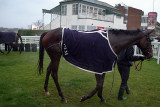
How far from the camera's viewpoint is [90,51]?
3568 millimetres

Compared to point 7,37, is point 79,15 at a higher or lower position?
higher

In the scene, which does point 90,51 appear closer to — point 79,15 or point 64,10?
point 79,15

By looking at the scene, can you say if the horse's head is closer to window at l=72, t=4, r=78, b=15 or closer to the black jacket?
the black jacket

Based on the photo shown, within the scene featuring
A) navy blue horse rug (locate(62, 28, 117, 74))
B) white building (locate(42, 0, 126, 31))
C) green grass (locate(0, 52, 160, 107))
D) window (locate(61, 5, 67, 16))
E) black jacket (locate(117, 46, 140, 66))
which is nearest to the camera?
navy blue horse rug (locate(62, 28, 117, 74))

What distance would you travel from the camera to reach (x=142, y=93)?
4.50m

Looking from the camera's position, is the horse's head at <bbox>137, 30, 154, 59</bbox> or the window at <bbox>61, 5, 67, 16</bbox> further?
the window at <bbox>61, 5, 67, 16</bbox>

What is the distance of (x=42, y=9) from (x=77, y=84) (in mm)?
24679

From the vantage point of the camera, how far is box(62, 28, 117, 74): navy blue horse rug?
3.51m

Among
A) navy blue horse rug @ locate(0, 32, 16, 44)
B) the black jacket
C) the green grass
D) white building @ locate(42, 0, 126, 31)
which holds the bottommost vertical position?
the green grass

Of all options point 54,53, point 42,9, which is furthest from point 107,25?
point 54,53

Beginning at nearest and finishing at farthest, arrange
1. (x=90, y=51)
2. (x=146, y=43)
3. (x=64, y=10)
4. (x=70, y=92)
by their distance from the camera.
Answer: (x=90, y=51)
(x=146, y=43)
(x=70, y=92)
(x=64, y=10)

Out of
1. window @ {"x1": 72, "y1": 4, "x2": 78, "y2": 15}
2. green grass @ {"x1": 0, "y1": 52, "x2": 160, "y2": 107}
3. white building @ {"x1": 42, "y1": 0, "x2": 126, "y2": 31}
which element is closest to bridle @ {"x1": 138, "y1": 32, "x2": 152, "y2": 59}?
green grass @ {"x1": 0, "y1": 52, "x2": 160, "y2": 107}

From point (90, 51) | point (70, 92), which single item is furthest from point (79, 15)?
point (90, 51)

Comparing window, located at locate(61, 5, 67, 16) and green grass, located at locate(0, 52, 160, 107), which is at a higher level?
window, located at locate(61, 5, 67, 16)
